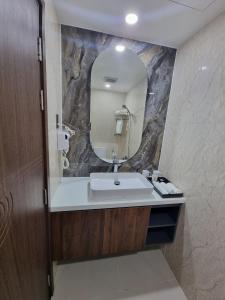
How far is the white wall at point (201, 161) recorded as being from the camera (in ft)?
3.58

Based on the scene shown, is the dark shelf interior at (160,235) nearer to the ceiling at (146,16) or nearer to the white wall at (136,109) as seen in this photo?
the white wall at (136,109)

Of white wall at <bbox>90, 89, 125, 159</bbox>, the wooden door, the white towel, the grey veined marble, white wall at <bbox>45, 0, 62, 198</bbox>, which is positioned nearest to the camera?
the wooden door

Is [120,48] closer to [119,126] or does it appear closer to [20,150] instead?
[119,126]

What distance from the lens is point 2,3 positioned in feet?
1.60

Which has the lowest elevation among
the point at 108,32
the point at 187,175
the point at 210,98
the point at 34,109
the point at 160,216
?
the point at 160,216

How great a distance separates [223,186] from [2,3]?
1.48 meters

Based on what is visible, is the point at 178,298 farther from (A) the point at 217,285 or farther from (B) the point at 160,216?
(B) the point at 160,216

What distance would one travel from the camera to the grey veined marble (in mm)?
1432

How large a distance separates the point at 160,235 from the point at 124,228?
48 cm

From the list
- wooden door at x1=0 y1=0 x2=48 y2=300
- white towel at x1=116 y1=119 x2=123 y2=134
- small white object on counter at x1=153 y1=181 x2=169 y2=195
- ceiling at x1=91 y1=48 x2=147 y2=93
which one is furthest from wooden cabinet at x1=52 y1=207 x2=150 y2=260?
ceiling at x1=91 y1=48 x2=147 y2=93

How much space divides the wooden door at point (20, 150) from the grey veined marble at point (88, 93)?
64 cm

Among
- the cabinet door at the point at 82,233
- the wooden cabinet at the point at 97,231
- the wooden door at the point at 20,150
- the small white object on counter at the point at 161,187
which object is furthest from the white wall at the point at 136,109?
the wooden door at the point at 20,150

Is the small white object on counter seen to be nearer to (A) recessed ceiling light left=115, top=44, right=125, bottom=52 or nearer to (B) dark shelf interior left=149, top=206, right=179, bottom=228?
(B) dark shelf interior left=149, top=206, right=179, bottom=228

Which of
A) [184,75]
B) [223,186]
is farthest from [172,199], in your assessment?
[184,75]
